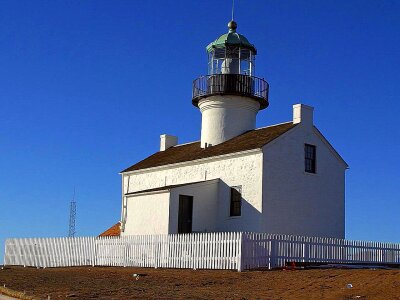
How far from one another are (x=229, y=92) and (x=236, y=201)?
20.3 feet

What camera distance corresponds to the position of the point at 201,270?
21469 mm

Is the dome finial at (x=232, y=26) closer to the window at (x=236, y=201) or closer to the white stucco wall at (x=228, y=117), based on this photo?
the white stucco wall at (x=228, y=117)

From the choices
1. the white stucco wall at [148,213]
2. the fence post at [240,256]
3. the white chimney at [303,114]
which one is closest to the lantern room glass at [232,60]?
the white chimney at [303,114]

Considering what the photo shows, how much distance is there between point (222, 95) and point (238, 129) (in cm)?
185

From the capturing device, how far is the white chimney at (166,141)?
37.3 metres

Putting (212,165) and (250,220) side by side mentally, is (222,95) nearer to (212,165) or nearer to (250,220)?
(212,165)

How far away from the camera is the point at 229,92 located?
31062mm

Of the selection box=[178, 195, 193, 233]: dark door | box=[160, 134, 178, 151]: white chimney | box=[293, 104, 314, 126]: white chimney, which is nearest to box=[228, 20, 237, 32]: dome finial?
box=[293, 104, 314, 126]: white chimney

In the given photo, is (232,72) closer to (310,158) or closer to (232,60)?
(232,60)

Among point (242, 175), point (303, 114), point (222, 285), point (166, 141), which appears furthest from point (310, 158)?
point (222, 285)

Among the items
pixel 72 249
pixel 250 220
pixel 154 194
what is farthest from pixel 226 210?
pixel 72 249

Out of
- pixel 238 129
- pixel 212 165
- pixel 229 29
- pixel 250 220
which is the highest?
pixel 229 29

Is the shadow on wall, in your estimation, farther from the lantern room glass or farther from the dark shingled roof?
the lantern room glass

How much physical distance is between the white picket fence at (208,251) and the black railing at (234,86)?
367 inches
